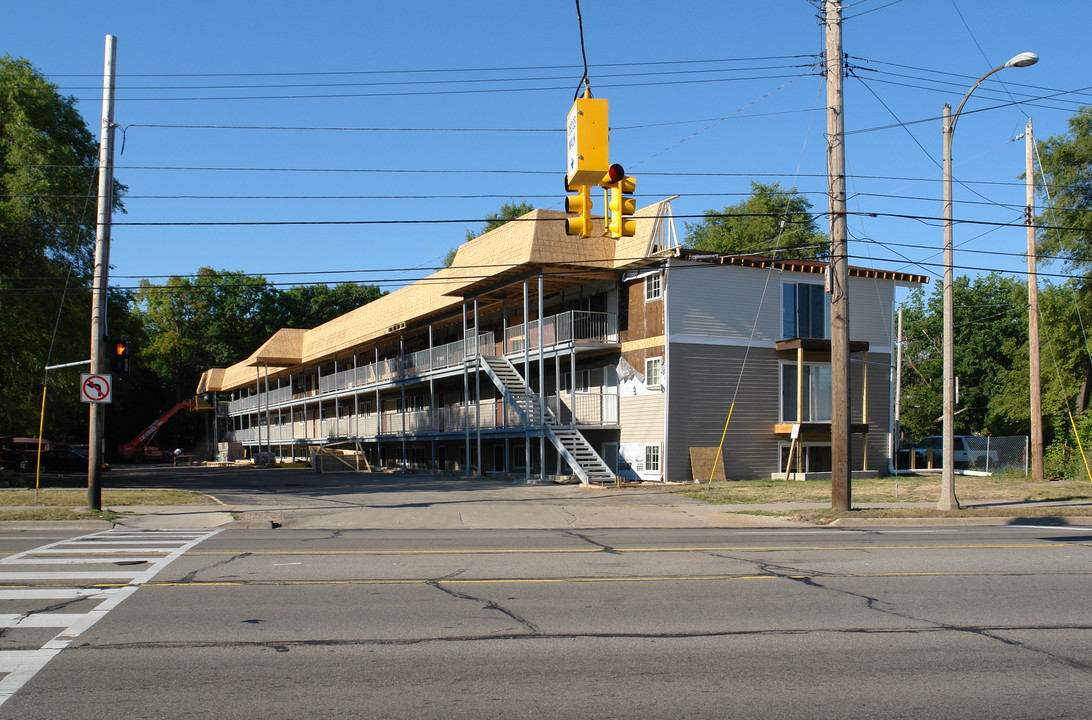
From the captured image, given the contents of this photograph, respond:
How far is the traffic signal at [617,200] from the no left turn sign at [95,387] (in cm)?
1234

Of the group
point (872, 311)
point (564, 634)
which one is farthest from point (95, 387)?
point (872, 311)

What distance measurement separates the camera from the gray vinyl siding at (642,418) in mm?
29828

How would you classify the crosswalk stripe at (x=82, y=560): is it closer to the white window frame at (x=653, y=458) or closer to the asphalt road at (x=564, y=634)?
the asphalt road at (x=564, y=634)

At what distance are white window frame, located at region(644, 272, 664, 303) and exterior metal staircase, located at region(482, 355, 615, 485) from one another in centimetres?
523

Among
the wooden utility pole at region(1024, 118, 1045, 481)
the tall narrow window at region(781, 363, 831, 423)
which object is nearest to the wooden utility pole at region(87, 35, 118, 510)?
the tall narrow window at region(781, 363, 831, 423)

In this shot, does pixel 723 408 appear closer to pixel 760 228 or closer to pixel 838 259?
pixel 838 259

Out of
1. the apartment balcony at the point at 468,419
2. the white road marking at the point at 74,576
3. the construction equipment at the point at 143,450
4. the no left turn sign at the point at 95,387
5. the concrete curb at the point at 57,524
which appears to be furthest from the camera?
the construction equipment at the point at 143,450

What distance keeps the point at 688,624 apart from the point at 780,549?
5.69 meters

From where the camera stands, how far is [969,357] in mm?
60094

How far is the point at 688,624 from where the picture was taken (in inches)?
320

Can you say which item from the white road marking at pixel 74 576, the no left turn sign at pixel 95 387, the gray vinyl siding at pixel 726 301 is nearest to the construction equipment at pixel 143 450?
the gray vinyl siding at pixel 726 301

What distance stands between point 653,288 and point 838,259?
1185 centimetres

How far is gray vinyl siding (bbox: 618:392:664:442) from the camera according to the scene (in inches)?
1174

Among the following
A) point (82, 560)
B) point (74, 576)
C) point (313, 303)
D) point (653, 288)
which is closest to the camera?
point (74, 576)
